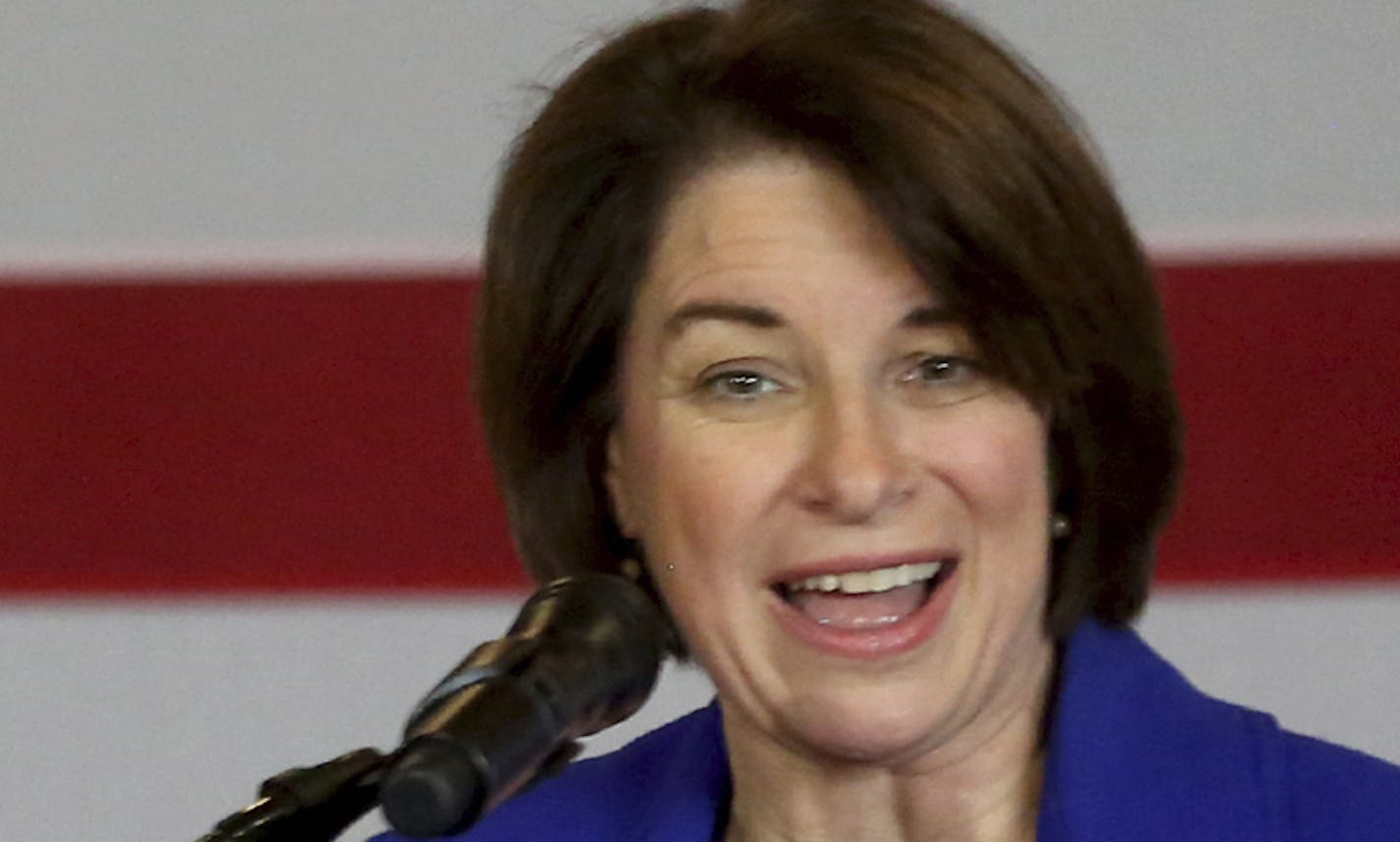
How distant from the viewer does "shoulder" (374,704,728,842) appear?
1.49 metres

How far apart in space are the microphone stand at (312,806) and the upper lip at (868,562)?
14.9 inches

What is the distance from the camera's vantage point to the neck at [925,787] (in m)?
1.37

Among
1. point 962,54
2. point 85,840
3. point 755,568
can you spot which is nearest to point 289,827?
point 755,568

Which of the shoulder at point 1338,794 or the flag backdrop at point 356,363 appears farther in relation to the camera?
the flag backdrop at point 356,363

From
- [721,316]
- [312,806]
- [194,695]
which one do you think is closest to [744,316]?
[721,316]

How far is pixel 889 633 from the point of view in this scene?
51.0 inches

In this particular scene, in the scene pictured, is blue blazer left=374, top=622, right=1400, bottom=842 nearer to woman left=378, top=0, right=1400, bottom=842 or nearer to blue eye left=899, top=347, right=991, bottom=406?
woman left=378, top=0, right=1400, bottom=842

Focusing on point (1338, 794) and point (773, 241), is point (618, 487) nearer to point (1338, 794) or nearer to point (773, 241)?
point (773, 241)

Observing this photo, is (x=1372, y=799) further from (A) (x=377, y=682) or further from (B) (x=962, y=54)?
(A) (x=377, y=682)

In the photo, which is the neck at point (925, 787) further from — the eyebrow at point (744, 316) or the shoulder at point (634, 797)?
the eyebrow at point (744, 316)

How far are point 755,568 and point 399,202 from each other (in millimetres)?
867

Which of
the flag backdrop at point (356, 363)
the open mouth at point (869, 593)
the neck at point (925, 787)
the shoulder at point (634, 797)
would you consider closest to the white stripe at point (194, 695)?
the flag backdrop at point (356, 363)

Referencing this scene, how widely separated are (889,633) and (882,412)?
0.40 ft

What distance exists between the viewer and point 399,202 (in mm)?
2088
